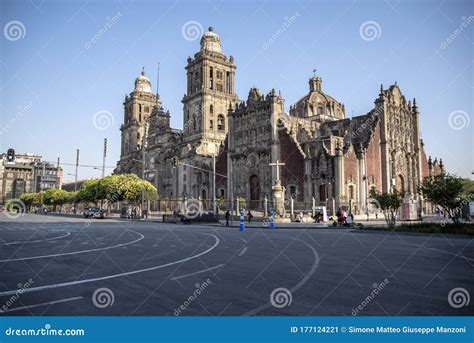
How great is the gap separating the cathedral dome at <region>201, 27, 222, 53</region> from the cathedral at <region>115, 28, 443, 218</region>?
20 cm

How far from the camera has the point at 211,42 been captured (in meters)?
78.1

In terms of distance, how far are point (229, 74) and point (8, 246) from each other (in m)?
68.4

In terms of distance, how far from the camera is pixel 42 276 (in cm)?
880

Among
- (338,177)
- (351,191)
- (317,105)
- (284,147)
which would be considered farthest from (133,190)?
(317,105)

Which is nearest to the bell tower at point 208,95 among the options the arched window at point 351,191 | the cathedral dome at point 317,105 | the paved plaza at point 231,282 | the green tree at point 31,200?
the cathedral dome at point 317,105

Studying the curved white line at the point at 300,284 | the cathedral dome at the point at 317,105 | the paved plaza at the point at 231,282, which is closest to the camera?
the curved white line at the point at 300,284

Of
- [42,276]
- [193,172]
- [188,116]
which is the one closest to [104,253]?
[42,276]

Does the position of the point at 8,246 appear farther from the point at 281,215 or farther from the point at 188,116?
the point at 188,116

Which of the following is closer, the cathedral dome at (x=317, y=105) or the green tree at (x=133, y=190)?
the green tree at (x=133, y=190)

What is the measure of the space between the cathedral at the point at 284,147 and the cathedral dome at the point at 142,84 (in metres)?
24.5

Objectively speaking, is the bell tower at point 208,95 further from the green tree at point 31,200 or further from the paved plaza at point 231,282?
the paved plaza at point 231,282

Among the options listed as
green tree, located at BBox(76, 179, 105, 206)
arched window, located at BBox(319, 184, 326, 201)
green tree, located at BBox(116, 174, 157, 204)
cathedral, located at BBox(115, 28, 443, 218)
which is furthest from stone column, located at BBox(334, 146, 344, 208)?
green tree, located at BBox(76, 179, 105, 206)

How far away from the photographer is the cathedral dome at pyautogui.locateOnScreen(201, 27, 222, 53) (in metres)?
77.4

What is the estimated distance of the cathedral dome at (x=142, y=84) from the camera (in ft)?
347
